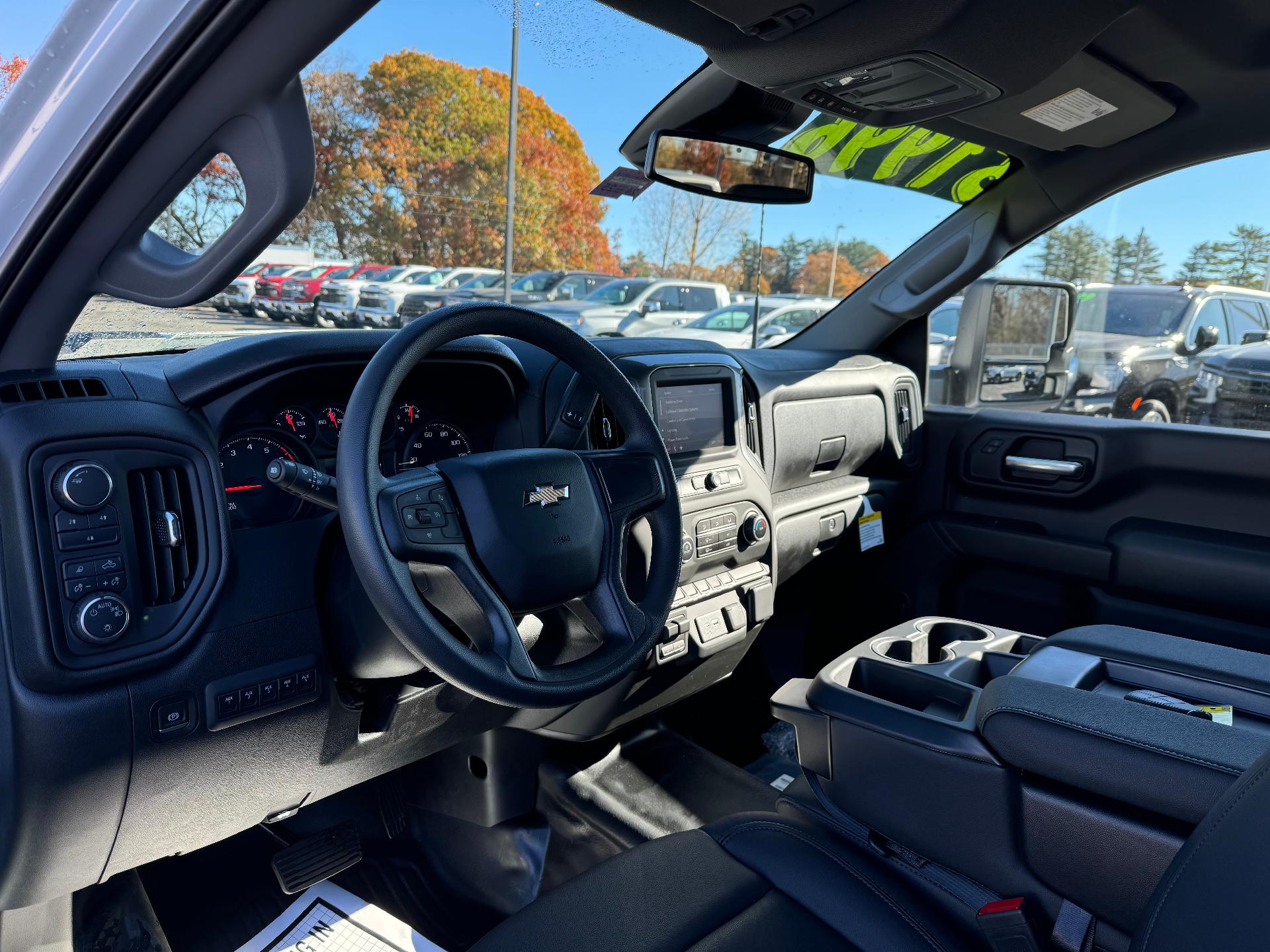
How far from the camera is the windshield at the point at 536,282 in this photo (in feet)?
7.86

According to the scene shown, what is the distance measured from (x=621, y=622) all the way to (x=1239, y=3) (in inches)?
61.9

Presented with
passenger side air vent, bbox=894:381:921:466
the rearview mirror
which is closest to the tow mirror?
passenger side air vent, bbox=894:381:921:466

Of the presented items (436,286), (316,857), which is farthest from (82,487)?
(316,857)

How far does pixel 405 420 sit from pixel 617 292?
899 millimetres

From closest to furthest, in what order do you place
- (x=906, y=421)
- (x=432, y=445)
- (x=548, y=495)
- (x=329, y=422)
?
(x=548, y=495) < (x=329, y=422) < (x=432, y=445) < (x=906, y=421)

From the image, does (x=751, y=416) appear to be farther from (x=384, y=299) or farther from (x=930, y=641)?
(x=384, y=299)

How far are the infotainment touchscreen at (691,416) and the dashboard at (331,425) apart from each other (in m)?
0.40

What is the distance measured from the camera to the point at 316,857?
2059 millimetres

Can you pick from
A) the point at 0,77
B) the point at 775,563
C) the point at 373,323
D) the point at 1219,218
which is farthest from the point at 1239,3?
the point at 0,77

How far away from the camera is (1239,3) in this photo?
1601 mm

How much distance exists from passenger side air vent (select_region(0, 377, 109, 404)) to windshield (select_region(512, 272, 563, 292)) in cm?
121

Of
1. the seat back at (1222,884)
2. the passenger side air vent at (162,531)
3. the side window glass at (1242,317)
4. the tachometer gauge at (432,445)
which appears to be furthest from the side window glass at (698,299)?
the seat back at (1222,884)

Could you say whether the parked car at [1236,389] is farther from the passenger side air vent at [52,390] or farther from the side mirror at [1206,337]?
the passenger side air vent at [52,390]

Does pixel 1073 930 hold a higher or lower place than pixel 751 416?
lower
